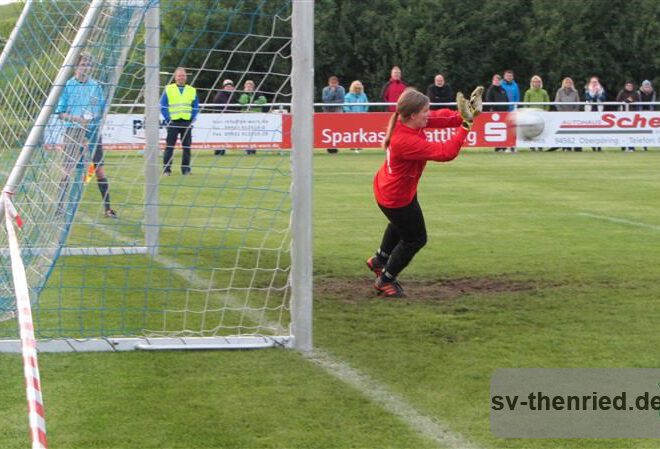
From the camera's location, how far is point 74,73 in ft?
25.3

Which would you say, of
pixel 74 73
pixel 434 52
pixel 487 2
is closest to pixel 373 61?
pixel 434 52

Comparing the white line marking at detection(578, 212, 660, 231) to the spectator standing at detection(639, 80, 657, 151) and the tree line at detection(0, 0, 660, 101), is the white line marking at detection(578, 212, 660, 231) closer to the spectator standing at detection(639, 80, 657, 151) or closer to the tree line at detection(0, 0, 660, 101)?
the spectator standing at detection(639, 80, 657, 151)

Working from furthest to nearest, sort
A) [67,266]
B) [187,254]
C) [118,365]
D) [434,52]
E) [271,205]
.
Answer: [434,52] < [271,205] < [187,254] < [67,266] < [118,365]

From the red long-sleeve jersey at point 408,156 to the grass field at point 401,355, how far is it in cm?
85

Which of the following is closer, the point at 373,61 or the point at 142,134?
the point at 142,134

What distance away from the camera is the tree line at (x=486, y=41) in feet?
158

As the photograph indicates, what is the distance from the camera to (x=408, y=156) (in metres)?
8.54

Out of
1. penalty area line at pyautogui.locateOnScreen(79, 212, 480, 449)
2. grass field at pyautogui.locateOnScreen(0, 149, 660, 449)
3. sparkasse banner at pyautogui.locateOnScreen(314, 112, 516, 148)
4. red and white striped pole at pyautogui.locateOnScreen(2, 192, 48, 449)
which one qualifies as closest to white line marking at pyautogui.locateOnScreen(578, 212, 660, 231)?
grass field at pyautogui.locateOnScreen(0, 149, 660, 449)

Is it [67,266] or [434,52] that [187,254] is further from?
[434,52]

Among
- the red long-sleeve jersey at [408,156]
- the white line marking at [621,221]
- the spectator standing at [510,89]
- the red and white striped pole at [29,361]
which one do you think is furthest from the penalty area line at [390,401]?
the spectator standing at [510,89]

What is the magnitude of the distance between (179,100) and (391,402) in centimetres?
515

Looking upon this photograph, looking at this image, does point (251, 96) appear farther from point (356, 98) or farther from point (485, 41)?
point (485, 41)

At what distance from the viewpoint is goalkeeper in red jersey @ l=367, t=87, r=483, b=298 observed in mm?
8281

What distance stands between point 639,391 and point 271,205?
1043 centimetres
